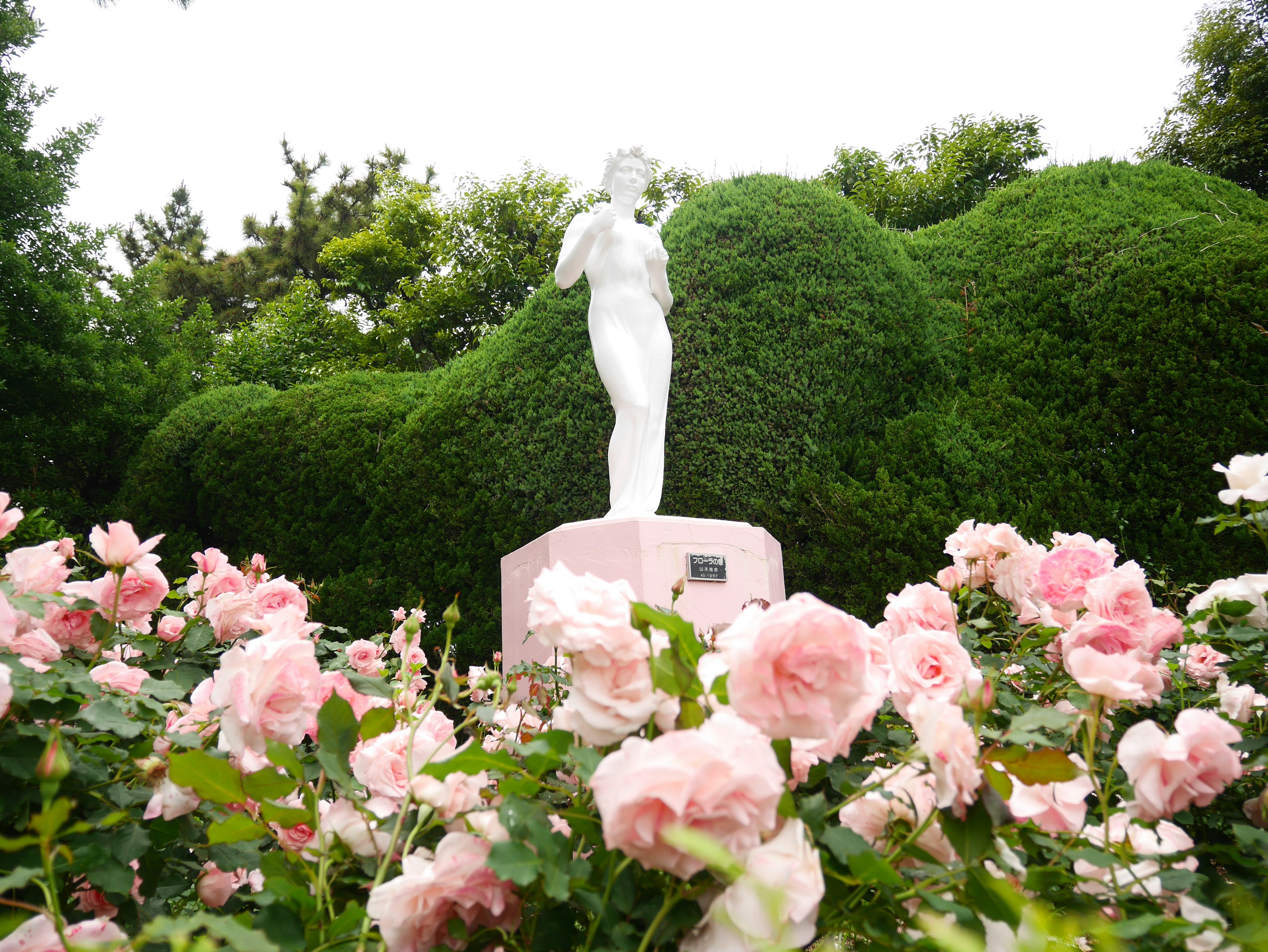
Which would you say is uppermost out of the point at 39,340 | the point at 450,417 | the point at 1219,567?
Result: the point at 39,340

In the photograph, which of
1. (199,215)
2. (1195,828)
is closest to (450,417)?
(1195,828)

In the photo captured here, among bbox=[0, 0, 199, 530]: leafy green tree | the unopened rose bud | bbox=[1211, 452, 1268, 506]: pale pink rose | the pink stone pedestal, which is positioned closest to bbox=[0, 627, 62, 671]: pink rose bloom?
the unopened rose bud

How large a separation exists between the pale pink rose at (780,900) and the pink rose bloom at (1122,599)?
0.63 metres

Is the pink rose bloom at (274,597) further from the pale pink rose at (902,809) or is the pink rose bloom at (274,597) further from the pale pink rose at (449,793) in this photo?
the pale pink rose at (902,809)

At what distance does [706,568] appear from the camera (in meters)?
4.05

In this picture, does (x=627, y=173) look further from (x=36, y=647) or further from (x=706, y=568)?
(x=36, y=647)

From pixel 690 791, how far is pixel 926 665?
386 mm

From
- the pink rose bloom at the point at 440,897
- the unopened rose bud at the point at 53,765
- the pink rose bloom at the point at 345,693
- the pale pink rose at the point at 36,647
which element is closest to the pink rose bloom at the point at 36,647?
the pale pink rose at the point at 36,647

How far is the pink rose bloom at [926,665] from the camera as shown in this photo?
77 cm

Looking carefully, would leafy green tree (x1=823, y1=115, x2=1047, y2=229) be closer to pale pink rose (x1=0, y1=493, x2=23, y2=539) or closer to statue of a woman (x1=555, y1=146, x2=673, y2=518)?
statue of a woman (x1=555, y1=146, x2=673, y2=518)

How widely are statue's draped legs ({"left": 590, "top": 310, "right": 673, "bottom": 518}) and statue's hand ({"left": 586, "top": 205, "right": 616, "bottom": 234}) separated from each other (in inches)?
17.7

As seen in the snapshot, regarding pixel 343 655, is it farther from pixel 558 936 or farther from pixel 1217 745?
pixel 1217 745

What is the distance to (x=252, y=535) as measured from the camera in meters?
6.59

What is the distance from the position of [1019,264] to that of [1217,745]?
594 cm
